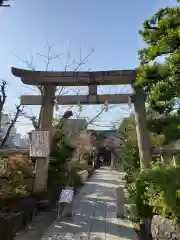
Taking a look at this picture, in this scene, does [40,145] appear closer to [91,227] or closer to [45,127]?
[45,127]

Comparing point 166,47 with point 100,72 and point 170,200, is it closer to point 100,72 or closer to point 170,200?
point 100,72

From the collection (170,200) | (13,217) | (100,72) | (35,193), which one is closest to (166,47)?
(100,72)

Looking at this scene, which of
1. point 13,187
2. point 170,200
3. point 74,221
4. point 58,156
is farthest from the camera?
point 58,156

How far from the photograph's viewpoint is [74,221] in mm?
5281

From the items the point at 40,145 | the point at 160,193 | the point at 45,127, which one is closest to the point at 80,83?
the point at 45,127

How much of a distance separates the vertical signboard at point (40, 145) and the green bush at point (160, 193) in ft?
8.21

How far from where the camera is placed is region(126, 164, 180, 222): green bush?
3547 mm

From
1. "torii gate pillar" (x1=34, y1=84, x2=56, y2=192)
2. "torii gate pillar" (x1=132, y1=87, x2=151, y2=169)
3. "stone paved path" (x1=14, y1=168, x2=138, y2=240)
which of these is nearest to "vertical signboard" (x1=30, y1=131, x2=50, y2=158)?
"torii gate pillar" (x1=34, y1=84, x2=56, y2=192)

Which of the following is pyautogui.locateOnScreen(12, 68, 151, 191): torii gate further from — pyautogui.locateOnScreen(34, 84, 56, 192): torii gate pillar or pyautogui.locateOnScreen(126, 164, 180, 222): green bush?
pyautogui.locateOnScreen(126, 164, 180, 222): green bush

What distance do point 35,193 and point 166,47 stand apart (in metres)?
4.62

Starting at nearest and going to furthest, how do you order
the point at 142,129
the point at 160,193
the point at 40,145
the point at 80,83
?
the point at 160,193 < the point at 142,129 < the point at 40,145 < the point at 80,83

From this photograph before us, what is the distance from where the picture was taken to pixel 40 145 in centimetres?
593

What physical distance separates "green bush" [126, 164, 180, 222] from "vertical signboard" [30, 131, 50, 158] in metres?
2.50

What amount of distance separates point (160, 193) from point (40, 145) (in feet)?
10.8
